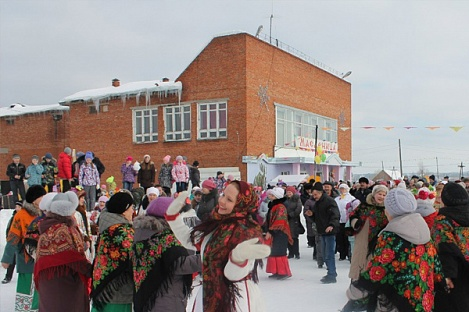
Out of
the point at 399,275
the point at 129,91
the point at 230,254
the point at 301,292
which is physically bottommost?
the point at 301,292

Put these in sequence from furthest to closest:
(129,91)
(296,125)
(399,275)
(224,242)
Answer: (296,125) → (129,91) → (399,275) → (224,242)

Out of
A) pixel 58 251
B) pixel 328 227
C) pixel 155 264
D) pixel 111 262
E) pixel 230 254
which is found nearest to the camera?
pixel 230 254

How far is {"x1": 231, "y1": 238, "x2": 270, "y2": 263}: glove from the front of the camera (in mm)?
3018

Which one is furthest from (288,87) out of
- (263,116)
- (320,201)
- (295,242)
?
(320,201)

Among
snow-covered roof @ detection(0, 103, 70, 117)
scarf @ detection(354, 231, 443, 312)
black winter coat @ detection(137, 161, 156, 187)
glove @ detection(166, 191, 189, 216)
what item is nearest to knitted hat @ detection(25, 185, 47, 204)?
glove @ detection(166, 191, 189, 216)

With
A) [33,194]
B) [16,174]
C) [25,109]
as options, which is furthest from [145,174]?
[25,109]

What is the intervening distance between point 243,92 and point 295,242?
A: 562 inches

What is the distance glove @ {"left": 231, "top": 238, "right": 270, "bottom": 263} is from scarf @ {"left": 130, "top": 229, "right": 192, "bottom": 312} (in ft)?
3.39

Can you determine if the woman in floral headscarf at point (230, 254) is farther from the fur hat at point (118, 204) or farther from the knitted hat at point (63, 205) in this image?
the knitted hat at point (63, 205)

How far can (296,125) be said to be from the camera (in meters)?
29.6

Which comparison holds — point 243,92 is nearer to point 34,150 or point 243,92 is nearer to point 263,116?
point 263,116

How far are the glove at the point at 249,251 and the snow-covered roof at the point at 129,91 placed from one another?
77.2 feet

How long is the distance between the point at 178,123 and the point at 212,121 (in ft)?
7.28

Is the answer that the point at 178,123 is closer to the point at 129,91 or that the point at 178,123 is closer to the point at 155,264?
the point at 129,91
